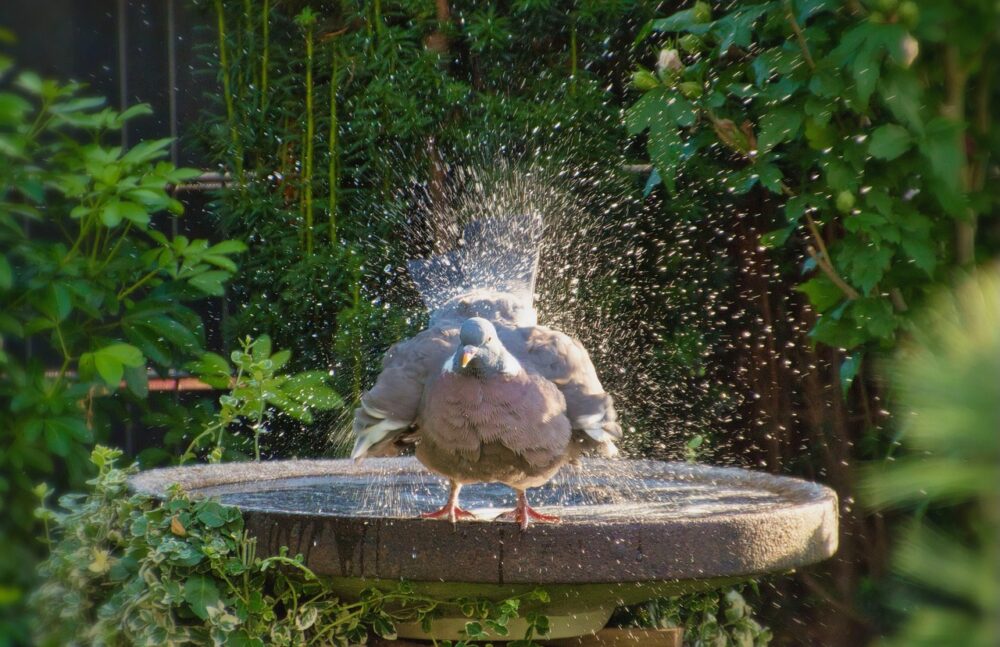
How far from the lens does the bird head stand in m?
1.81

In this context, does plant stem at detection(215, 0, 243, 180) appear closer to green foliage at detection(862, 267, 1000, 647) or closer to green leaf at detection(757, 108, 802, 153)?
green leaf at detection(757, 108, 802, 153)

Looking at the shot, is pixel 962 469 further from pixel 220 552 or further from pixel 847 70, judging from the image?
pixel 847 70

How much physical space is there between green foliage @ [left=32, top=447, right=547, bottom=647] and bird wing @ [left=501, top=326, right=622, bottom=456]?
0.33 m

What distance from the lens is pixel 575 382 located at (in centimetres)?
195

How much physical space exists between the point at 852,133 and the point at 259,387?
4.91 ft

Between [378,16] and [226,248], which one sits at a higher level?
[378,16]

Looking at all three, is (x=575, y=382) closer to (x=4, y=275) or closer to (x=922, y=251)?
(x=922, y=251)

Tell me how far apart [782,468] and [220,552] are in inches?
93.2

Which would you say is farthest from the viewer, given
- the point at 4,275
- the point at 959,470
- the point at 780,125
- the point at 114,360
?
the point at 114,360

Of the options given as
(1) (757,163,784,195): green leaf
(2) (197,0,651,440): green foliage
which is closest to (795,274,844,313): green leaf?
(1) (757,163,784,195): green leaf

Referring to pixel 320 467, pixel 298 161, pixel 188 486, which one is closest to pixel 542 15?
pixel 298 161

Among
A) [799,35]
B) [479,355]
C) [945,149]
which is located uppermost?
[799,35]

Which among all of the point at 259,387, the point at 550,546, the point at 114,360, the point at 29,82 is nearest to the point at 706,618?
the point at 550,546

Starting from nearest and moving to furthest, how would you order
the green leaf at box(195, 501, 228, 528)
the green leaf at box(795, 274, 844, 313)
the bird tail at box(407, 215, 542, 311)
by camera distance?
the green leaf at box(195, 501, 228, 528) → the green leaf at box(795, 274, 844, 313) → the bird tail at box(407, 215, 542, 311)
